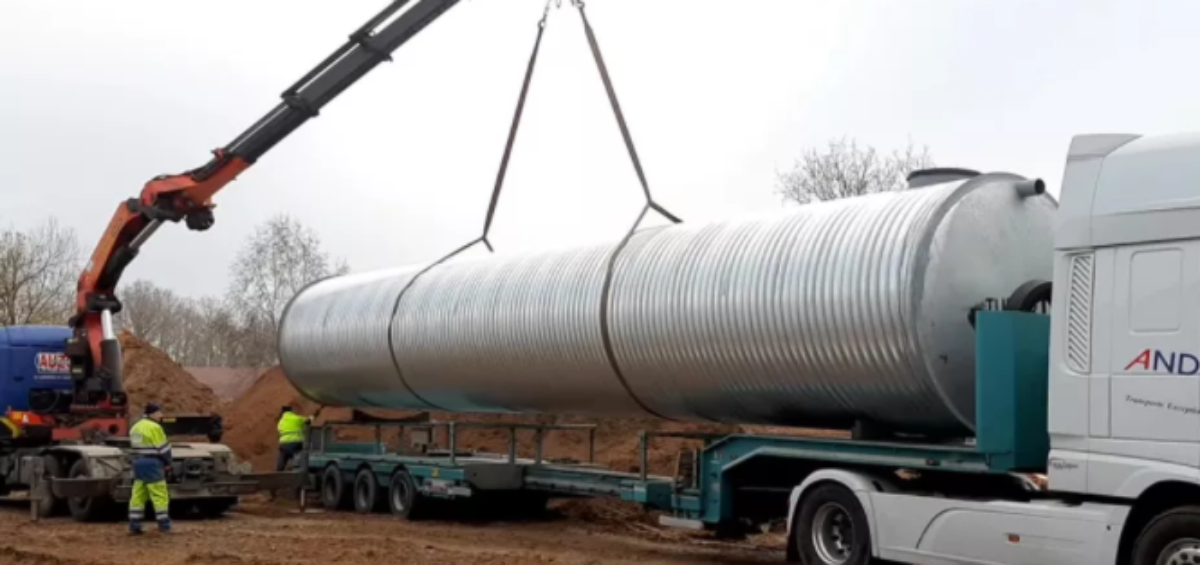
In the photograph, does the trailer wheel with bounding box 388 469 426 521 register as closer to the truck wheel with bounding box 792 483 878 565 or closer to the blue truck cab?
the blue truck cab

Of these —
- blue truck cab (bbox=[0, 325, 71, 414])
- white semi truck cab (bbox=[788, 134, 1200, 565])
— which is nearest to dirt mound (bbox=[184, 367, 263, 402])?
blue truck cab (bbox=[0, 325, 71, 414])

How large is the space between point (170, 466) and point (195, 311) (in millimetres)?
73274

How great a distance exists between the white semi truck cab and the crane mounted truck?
33.3ft

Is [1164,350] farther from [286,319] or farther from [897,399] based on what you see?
[286,319]

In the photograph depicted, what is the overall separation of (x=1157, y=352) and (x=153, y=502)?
465 inches

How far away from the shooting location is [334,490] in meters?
19.0

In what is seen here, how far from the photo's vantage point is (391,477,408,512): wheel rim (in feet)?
57.4

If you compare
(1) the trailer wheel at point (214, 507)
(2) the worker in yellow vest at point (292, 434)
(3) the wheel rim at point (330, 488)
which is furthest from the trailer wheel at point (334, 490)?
(1) the trailer wheel at point (214, 507)

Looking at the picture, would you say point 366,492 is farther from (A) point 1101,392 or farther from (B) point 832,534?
(A) point 1101,392

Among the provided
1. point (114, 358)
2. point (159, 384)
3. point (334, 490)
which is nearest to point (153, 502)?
point (334, 490)

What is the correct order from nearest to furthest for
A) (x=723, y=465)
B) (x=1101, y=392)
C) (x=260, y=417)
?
(x=1101, y=392)
(x=723, y=465)
(x=260, y=417)

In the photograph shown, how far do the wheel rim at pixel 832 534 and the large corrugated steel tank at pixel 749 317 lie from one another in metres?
0.90

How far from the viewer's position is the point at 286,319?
20.4 metres

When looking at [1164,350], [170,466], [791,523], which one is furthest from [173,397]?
[1164,350]
